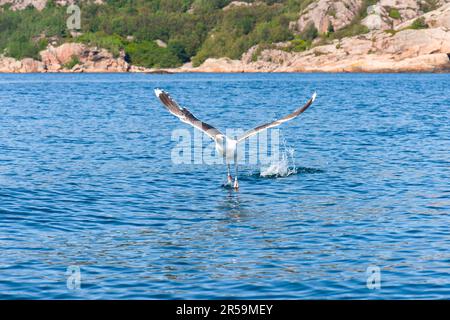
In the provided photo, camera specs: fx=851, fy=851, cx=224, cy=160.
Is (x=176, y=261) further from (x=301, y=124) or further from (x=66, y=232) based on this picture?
(x=301, y=124)

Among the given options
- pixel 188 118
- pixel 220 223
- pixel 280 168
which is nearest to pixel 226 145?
pixel 188 118

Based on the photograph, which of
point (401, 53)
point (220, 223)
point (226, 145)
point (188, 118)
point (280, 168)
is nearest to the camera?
point (220, 223)

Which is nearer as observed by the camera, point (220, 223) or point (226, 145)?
point (220, 223)

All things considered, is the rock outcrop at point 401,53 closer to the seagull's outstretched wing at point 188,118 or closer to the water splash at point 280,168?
the water splash at point 280,168

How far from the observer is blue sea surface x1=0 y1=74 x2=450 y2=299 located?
52.3ft

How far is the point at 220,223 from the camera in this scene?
69.7ft

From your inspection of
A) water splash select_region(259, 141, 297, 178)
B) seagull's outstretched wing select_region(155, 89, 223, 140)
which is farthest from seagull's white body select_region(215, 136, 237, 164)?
water splash select_region(259, 141, 297, 178)

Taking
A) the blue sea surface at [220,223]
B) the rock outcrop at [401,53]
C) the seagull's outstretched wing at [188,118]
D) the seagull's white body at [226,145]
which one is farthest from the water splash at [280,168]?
the rock outcrop at [401,53]

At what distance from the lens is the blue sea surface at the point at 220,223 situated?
1593cm

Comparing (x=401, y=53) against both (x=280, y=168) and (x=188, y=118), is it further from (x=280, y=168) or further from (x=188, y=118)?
(x=188, y=118)

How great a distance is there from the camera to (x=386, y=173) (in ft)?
97.6

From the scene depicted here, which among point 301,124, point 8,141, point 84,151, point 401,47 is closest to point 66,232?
point 84,151
